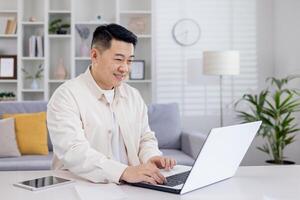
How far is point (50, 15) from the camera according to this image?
4254mm

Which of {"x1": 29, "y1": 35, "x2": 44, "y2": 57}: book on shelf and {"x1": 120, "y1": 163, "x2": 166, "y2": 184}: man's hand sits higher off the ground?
{"x1": 29, "y1": 35, "x2": 44, "y2": 57}: book on shelf

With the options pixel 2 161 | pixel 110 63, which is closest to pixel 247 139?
pixel 110 63

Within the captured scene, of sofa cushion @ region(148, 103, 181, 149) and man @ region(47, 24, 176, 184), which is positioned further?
sofa cushion @ region(148, 103, 181, 149)

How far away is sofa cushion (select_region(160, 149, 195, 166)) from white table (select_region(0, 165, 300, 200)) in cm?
165

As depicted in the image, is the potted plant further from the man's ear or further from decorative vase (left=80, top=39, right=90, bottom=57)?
the man's ear

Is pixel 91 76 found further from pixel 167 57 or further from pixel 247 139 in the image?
pixel 167 57

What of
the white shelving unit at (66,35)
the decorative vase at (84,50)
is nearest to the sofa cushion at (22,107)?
the white shelving unit at (66,35)

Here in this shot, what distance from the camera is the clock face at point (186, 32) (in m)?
4.36

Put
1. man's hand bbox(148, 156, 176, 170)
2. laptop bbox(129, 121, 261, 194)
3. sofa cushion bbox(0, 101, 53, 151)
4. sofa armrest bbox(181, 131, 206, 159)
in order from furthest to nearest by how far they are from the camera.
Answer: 1. sofa cushion bbox(0, 101, 53, 151)
2. sofa armrest bbox(181, 131, 206, 159)
3. man's hand bbox(148, 156, 176, 170)
4. laptop bbox(129, 121, 261, 194)

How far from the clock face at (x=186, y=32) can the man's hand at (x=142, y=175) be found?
3269mm

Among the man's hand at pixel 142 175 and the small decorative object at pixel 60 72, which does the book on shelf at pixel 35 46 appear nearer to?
the small decorative object at pixel 60 72

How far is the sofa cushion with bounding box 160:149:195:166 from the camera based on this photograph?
9.98ft

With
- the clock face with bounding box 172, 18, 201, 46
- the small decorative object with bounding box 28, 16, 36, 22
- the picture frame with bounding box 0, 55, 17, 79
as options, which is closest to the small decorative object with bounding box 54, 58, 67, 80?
the picture frame with bounding box 0, 55, 17, 79

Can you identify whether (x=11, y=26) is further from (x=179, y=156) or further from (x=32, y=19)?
(x=179, y=156)
